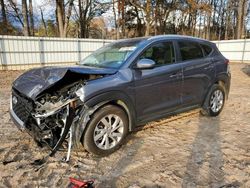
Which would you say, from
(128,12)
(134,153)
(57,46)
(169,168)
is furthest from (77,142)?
(128,12)

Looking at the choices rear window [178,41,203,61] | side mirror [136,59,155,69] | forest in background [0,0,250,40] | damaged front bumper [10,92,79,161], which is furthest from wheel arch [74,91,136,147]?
forest in background [0,0,250,40]

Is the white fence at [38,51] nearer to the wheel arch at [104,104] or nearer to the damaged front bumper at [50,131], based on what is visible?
the damaged front bumper at [50,131]

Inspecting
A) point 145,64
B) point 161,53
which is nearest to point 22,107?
point 145,64

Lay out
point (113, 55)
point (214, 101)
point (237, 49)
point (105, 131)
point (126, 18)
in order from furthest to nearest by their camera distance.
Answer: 1. point (126, 18)
2. point (237, 49)
3. point (214, 101)
4. point (113, 55)
5. point (105, 131)

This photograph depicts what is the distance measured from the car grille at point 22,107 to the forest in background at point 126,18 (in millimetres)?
16628

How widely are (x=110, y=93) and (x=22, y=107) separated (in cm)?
131

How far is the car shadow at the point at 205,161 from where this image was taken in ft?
9.91

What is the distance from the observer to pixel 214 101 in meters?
5.50

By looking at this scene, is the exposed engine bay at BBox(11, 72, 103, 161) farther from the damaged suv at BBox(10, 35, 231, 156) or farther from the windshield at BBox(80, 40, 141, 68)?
the windshield at BBox(80, 40, 141, 68)

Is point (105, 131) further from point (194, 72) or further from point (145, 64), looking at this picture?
point (194, 72)

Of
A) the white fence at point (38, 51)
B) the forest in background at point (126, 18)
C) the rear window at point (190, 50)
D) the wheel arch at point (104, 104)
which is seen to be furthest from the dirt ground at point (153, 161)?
the forest in background at point (126, 18)

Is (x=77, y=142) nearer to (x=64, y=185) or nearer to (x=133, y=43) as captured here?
(x=64, y=185)

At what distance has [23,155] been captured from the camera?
365 cm

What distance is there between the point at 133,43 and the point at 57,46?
12.6 meters
